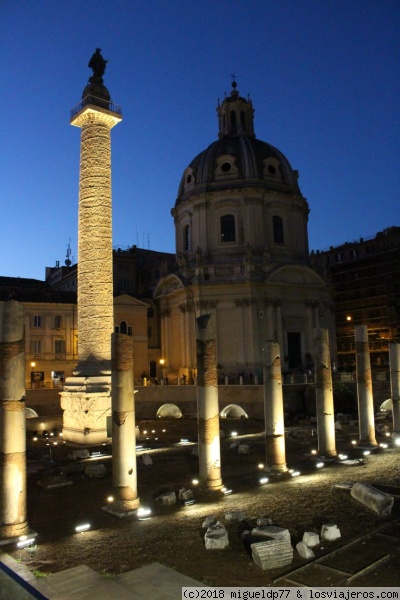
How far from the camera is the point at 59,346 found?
40562 millimetres

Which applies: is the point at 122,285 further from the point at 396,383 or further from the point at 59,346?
the point at 396,383

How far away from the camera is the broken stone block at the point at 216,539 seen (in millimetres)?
8562

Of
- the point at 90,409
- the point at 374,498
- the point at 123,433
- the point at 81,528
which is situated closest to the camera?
the point at 81,528

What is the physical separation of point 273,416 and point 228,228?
28275mm

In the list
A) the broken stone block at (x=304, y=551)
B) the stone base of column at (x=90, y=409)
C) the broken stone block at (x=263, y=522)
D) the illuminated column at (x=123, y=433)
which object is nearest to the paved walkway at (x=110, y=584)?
the broken stone block at (x=304, y=551)

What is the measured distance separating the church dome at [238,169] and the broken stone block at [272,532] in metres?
34.5

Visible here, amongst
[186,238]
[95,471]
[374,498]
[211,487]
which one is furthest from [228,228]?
[374,498]

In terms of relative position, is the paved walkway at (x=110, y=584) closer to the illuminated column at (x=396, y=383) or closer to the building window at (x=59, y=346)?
the illuminated column at (x=396, y=383)

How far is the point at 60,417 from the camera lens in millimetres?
26438

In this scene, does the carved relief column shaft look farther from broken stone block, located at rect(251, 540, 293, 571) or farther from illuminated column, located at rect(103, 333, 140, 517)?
broken stone block, located at rect(251, 540, 293, 571)

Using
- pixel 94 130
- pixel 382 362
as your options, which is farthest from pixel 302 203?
pixel 94 130

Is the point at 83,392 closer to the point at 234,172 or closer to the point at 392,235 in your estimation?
the point at 234,172

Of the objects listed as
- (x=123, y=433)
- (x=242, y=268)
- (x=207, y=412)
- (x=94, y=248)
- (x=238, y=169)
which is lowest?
(x=123, y=433)

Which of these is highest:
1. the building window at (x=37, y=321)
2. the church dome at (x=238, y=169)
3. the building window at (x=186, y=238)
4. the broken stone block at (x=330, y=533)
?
the church dome at (x=238, y=169)
